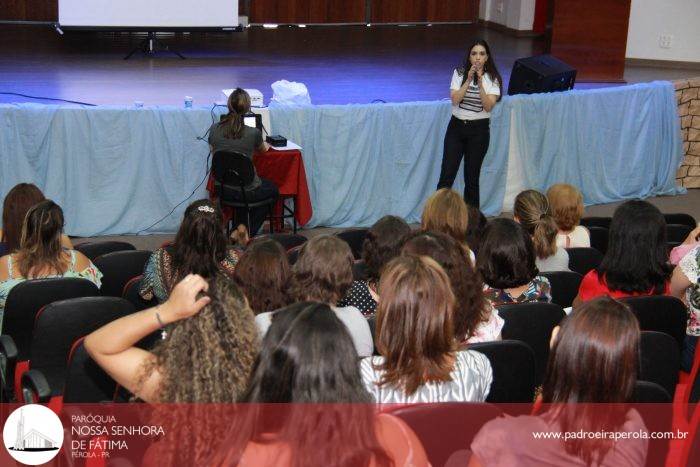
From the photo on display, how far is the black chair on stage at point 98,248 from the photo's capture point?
15.2ft

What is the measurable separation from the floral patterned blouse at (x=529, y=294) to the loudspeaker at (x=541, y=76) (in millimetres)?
4368

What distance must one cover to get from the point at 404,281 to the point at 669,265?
73.1 inches

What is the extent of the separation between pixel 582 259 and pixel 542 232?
0.40m

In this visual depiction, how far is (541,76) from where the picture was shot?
7.74 m

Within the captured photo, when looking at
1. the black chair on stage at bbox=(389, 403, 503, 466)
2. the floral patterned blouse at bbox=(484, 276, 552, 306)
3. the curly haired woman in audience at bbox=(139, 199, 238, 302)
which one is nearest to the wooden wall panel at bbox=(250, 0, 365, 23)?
the curly haired woman in audience at bbox=(139, 199, 238, 302)

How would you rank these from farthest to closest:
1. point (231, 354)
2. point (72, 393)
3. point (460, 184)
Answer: point (460, 184) → point (72, 393) → point (231, 354)

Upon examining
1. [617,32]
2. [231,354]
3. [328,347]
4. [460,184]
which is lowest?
[460,184]

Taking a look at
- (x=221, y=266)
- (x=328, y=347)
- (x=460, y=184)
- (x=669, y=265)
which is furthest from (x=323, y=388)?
(x=460, y=184)

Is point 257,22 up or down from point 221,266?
up

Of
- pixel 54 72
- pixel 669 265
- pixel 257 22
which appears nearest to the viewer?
pixel 669 265

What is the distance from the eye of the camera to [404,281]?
2.46 metres

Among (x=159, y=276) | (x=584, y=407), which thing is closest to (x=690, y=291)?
(x=584, y=407)

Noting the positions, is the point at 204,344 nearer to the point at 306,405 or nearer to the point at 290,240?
the point at 306,405

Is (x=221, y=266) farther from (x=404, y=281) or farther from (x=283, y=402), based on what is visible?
(x=283, y=402)
